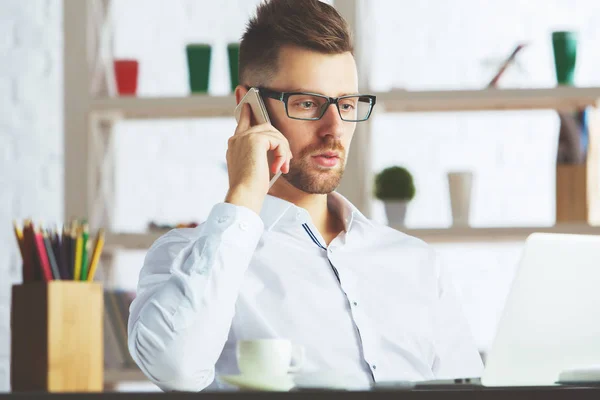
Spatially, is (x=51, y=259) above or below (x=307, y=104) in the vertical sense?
below

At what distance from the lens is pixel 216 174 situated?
3.10 m

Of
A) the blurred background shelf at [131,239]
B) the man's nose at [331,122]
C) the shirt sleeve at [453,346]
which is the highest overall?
the man's nose at [331,122]

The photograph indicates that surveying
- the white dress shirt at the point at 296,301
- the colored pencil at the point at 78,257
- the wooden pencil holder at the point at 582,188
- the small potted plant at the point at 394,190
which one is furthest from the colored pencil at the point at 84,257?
the wooden pencil holder at the point at 582,188

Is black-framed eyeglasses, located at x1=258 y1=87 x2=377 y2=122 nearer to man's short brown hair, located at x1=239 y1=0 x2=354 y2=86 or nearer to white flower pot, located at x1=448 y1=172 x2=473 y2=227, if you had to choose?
man's short brown hair, located at x1=239 y1=0 x2=354 y2=86

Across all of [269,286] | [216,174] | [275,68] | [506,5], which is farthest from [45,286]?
[506,5]

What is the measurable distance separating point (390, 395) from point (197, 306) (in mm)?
662

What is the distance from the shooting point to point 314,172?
70.7 inches

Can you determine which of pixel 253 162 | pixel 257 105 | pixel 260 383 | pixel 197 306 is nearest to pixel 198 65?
pixel 257 105

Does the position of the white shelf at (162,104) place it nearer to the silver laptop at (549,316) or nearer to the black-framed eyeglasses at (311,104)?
the black-framed eyeglasses at (311,104)

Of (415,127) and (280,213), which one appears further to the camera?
(415,127)

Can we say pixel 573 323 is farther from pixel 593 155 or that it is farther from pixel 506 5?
pixel 506 5

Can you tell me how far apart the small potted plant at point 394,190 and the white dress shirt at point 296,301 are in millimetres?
623

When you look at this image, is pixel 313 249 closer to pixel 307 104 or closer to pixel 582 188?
pixel 307 104

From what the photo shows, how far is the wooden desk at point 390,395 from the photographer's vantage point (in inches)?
31.1
